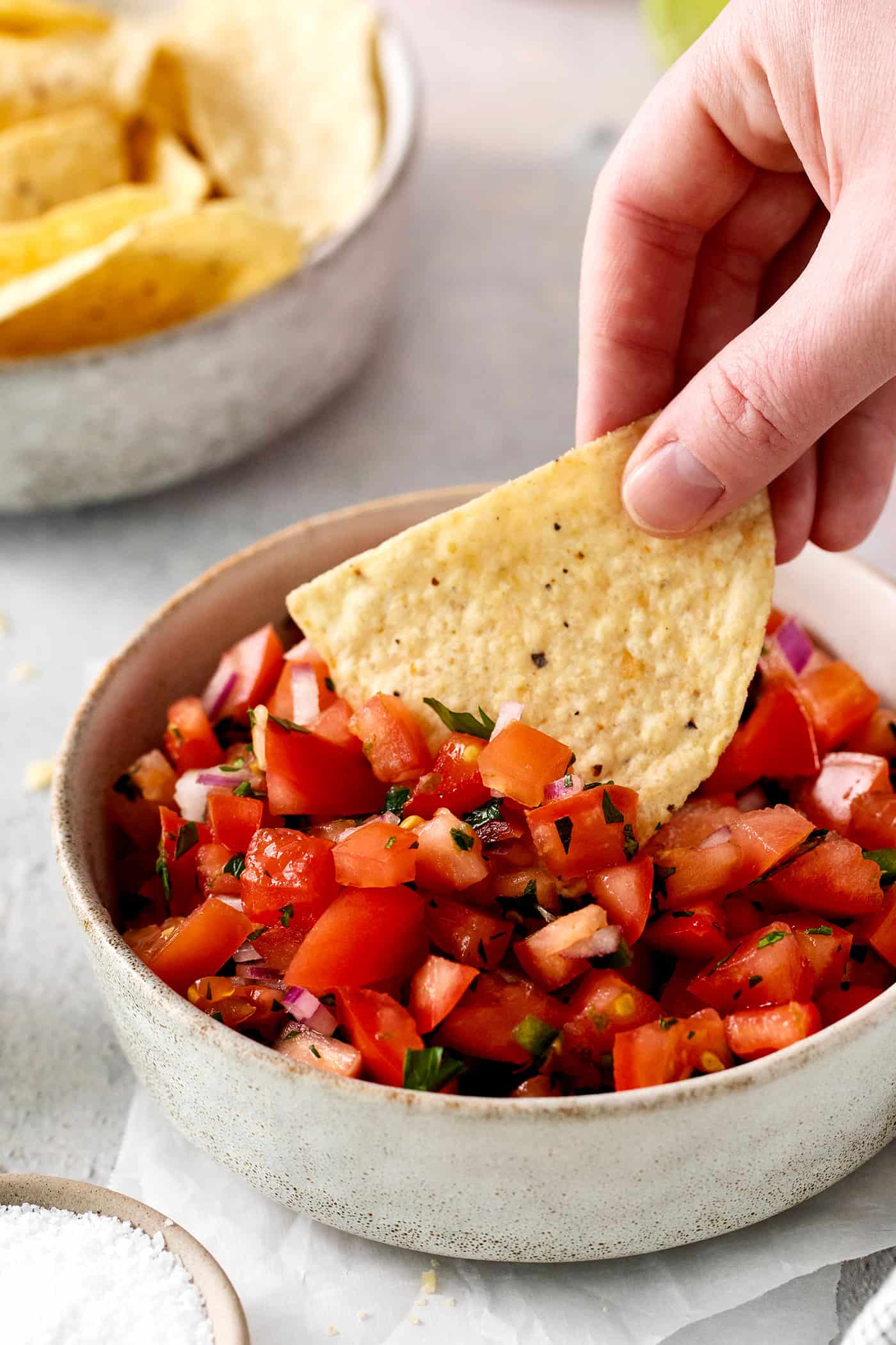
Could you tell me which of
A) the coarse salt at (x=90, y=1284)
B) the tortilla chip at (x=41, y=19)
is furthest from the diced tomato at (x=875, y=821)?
the tortilla chip at (x=41, y=19)

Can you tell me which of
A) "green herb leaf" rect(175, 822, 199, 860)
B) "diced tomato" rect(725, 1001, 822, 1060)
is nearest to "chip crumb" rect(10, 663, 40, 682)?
"green herb leaf" rect(175, 822, 199, 860)

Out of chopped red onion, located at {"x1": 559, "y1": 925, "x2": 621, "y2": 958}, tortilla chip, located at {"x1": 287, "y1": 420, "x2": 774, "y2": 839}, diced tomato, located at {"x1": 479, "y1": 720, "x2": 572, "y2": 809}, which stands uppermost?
tortilla chip, located at {"x1": 287, "y1": 420, "x2": 774, "y2": 839}

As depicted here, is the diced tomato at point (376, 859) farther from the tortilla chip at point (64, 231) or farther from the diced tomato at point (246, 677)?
the tortilla chip at point (64, 231)

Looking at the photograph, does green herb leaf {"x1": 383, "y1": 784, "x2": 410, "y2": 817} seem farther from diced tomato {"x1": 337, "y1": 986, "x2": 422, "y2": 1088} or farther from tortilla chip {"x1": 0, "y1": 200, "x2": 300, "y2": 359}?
tortilla chip {"x1": 0, "y1": 200, "x2": 300, "y2": 359}

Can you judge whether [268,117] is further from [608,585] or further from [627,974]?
[627,974]

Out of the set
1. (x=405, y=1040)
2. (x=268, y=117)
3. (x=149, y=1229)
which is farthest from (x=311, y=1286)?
(x=268, y=117)
